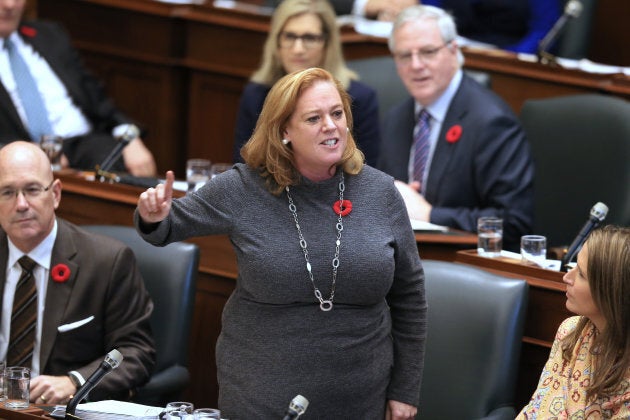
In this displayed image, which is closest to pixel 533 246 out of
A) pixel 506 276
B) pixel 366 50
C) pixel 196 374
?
pixel 506 276

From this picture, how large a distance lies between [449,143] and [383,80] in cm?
73

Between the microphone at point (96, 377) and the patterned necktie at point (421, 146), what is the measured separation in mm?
1865

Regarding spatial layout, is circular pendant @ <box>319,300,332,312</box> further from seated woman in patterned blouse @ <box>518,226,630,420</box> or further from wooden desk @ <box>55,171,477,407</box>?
wooden desk @ <box>55,171,477,407</box>

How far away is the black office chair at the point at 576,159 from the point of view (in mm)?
4121

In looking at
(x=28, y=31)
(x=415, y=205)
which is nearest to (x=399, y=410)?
(x=415, y=205)

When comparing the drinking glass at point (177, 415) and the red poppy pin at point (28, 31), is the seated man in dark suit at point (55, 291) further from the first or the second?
the red poppy pin at point (28, 31)

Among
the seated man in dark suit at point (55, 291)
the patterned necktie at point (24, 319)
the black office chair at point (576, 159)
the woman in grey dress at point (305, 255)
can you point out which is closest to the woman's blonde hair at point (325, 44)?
the black office chair at point (576, 159)

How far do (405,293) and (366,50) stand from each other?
8.19ft

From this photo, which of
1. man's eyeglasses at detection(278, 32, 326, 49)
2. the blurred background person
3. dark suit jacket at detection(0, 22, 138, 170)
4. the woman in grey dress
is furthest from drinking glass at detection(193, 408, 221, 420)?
the blurred background person

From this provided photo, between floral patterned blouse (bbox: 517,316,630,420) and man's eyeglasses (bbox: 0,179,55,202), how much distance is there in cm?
133

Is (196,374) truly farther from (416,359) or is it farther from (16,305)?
(416,359)

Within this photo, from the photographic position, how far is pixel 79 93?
4.80 metres

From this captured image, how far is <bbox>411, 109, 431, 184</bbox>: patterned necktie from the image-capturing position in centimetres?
412

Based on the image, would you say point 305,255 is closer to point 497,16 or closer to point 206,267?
point 206,267
